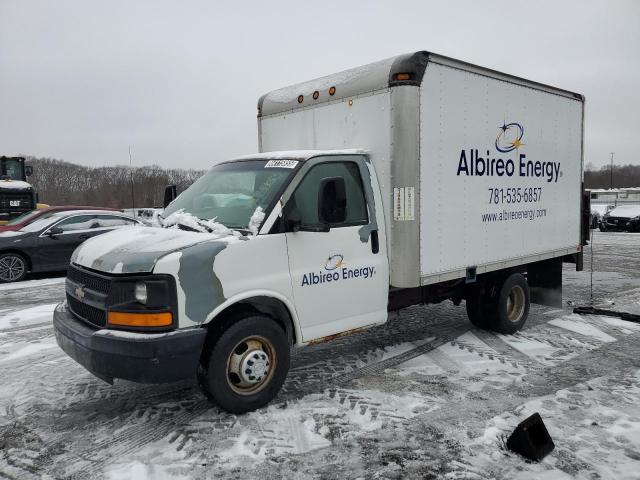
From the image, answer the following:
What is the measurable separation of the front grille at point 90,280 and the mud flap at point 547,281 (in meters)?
5.97

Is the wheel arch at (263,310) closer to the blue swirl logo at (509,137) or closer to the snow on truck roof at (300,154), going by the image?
the snow on truck roof at (300,154)

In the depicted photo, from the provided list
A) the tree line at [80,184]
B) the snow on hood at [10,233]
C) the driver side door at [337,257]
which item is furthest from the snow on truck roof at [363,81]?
the tree line at [80,184]

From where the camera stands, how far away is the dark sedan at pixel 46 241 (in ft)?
36.7

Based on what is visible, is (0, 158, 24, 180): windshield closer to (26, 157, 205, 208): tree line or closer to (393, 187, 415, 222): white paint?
(26, 157, 205, 208): tree line

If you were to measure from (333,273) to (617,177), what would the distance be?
343 feet

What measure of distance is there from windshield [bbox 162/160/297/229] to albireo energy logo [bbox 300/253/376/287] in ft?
2.43

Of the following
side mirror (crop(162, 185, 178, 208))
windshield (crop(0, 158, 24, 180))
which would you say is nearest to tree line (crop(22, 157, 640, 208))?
windshield (crop(0, 158, 24, 180))

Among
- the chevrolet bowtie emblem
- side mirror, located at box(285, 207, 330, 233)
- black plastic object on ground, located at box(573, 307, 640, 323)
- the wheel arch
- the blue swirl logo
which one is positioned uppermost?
the blue swirl logo

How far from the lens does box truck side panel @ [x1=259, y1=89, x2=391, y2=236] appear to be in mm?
5180

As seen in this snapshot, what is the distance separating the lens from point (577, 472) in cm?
347

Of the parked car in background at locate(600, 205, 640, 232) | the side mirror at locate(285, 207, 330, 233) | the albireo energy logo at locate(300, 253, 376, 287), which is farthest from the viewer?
the parked car in background at locate(600, 205, 640, 232)

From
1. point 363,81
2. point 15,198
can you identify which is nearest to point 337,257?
point 363,81

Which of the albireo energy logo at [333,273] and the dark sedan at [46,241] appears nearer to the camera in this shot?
the albireo energy logo at [333,273]

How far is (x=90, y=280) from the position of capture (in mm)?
4207
